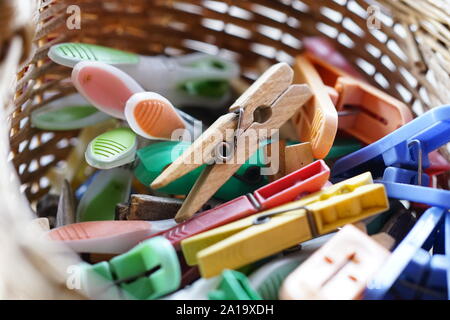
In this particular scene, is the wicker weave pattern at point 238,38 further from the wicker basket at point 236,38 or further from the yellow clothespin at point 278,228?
the yellow clothespin at point 278,228

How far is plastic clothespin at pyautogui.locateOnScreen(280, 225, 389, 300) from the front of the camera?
23.9 inches

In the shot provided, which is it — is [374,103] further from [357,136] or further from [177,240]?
[177,240]

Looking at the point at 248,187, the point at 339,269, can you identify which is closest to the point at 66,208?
the point at 248,187

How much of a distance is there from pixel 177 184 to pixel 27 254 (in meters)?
0.33

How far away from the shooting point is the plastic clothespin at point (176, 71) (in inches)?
34.9

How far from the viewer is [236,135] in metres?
0.77

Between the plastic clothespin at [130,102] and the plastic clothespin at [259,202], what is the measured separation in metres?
0.15

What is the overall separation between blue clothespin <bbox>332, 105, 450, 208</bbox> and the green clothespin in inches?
10.3

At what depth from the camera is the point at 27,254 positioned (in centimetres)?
51

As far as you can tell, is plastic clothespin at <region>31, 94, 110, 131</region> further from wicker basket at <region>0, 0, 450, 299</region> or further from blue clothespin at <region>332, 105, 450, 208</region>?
blue clothespin at <region>332, 105, 450, 208</region>

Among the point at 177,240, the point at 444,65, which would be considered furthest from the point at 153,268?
the point at 444,65

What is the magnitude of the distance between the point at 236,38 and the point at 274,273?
2.01 ft

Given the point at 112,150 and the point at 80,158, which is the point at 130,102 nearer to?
the point at 112,150

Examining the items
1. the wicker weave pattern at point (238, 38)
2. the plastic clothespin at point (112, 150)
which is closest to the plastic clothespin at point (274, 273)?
the plastic clothespin at point (112, 150)
